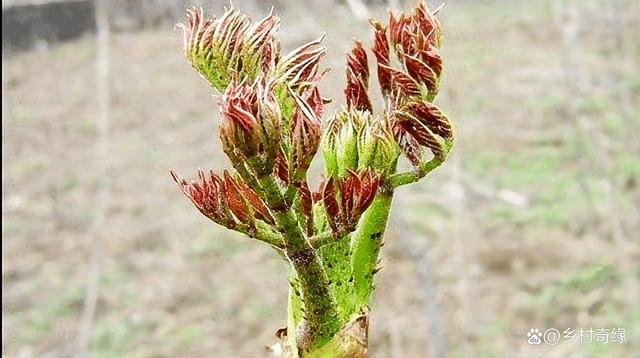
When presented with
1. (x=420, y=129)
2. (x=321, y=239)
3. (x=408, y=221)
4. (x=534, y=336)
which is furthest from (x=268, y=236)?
(x=408, y=221)

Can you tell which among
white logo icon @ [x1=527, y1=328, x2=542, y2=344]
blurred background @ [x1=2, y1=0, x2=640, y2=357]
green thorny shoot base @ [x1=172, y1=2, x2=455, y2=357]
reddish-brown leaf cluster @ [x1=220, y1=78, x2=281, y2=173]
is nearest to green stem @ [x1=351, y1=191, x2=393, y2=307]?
green thorny shoot base @ [x1=172, y1=2, x2=455, y2=357]

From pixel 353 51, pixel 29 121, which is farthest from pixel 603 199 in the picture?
pixel 29 121

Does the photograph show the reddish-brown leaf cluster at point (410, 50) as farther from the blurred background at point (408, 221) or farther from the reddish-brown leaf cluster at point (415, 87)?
the blurred background at point (408, 221)

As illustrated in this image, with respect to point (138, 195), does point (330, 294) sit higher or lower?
higher

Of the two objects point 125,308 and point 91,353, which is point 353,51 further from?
point 125,308

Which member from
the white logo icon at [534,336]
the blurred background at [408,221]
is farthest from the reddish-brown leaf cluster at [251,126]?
the white logo icon at [534,336]

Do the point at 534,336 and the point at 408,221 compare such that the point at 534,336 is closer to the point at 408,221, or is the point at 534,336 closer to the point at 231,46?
the point at 408,221

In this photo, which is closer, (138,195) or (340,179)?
(340,179)
